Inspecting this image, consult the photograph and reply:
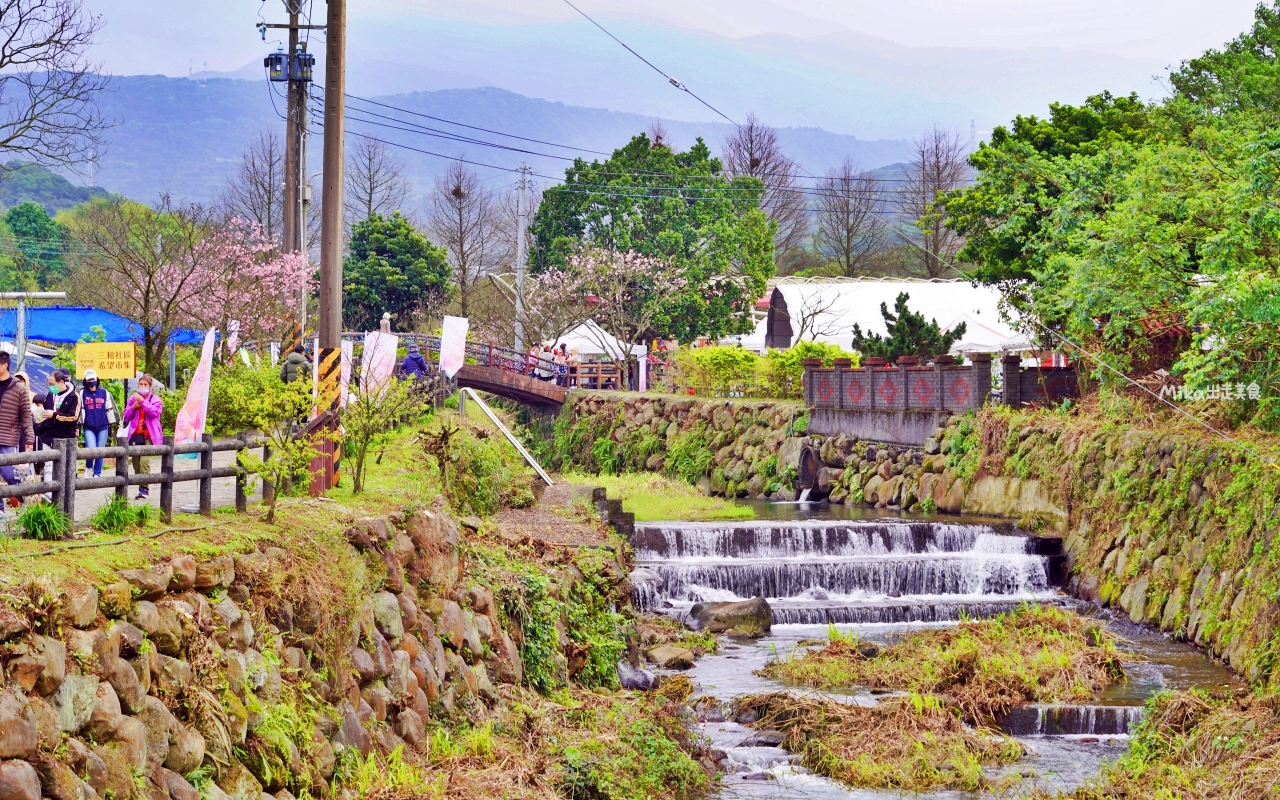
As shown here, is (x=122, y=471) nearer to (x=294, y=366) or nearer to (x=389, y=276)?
(x=294, y=366)

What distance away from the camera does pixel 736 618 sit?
20.1 metres

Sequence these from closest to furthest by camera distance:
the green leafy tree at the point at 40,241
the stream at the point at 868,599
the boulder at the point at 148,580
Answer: the boulder at the point at 148,580 → the stream at the point at 868,599 → the green leafy tree at the point at 40,241

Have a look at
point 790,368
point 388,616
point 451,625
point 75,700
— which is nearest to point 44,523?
point 75,700

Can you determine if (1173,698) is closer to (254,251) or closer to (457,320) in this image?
(457,320)

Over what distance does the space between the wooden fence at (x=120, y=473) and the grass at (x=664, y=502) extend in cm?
1540

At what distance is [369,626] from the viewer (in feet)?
37.4

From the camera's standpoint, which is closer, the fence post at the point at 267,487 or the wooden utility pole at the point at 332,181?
the fence post at the point at 267,487

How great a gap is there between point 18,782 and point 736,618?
14176mm

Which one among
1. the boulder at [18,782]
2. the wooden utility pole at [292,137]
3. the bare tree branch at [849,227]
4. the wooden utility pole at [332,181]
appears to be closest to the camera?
the boulder at [18,782]

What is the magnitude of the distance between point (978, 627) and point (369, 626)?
10.8 metres

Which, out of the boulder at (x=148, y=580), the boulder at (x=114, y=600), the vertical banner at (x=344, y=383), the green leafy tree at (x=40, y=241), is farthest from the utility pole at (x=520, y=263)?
the boulder at (x=114, y=600)

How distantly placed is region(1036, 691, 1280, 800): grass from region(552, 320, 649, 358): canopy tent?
126 feet

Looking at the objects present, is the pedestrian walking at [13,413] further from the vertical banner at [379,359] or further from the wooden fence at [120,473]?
the vertical banner at [379,359]

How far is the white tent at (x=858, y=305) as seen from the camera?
50.5m
